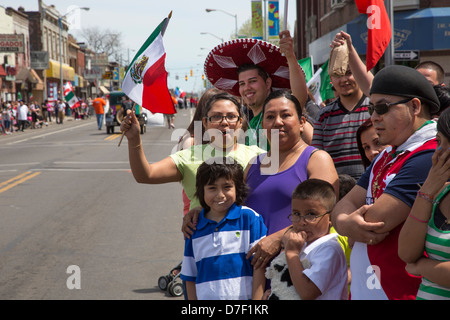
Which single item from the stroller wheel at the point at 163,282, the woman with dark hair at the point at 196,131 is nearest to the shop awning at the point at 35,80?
the stroller wheel at the point at 163,282

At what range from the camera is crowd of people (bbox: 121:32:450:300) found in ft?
8.35

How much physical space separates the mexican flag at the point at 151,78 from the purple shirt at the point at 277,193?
0.93m

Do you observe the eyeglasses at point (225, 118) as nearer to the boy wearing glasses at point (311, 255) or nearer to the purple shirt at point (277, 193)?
the purple shirt at point (277, 193)

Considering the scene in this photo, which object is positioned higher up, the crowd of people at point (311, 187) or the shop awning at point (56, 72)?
the shop awning at point (56, 72)

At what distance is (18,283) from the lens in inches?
243

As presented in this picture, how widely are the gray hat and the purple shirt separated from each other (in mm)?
748

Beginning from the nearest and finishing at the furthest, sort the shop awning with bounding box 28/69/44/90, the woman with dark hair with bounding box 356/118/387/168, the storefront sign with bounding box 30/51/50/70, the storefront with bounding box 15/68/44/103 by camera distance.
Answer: the woman with dark hair with bounding box 356/118/387/168 < the storefront with bounding box 15/68/44/103 < the shop awning with bounding box 28/69/44/90 < the storefront sign with bounding box 30/51/50/70

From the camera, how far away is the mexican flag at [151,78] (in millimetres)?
3992

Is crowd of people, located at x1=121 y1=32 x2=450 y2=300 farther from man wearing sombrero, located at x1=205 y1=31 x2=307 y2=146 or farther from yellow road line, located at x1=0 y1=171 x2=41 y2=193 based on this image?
yellow road line, located at x1=0 y1=171 x2=41 y2=193

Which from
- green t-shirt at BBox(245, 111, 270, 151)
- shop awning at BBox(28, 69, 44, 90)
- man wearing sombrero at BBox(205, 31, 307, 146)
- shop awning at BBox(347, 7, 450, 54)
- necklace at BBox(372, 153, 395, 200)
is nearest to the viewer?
necklace at BBox(372, 153, 395, 200)

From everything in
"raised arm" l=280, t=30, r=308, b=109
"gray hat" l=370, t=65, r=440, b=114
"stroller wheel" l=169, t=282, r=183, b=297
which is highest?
"raised arm" l=280, t=30, r=308, b=109

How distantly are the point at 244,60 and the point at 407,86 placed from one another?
7.39 feet

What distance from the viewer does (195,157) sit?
13.0 feet

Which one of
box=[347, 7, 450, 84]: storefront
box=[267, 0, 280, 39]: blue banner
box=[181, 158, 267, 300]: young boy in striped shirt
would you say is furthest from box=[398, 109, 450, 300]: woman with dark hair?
box=[267, 0, 280, 39]: blue banner
